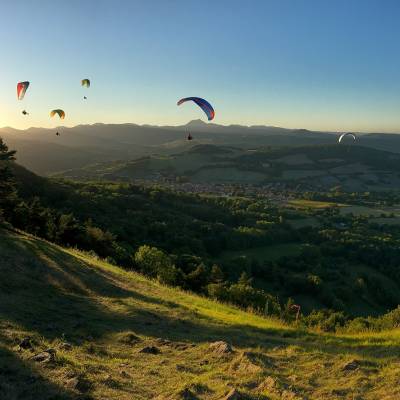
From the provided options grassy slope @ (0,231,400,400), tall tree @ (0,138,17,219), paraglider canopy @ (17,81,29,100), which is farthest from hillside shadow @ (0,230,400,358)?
paraglider canopy @ (17,81,29,100)

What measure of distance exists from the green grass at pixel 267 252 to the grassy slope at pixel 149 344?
215ft

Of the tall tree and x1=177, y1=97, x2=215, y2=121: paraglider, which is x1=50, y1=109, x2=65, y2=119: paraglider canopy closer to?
the tall tree

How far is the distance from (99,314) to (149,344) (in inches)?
170

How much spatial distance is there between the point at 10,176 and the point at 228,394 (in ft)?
112

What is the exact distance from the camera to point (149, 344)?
50.0ft

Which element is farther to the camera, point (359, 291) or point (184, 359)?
point (359, 291)

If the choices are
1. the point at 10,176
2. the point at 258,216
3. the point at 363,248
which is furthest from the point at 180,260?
the point at 258,216

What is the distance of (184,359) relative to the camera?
45.2ft

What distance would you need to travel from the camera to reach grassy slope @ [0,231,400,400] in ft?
34.9

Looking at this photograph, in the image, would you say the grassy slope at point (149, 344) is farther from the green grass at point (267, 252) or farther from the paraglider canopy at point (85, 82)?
the green grass at point (267, 252)

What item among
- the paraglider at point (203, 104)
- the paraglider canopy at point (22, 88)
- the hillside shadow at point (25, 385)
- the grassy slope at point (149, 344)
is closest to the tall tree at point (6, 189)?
the paraglider canopy at point (22, 88)

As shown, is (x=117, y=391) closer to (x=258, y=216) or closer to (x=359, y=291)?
(x=359, y=291)

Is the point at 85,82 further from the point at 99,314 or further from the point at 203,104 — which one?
the point at 99,314

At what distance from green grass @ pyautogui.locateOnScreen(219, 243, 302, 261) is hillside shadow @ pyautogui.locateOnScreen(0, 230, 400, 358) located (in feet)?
210
